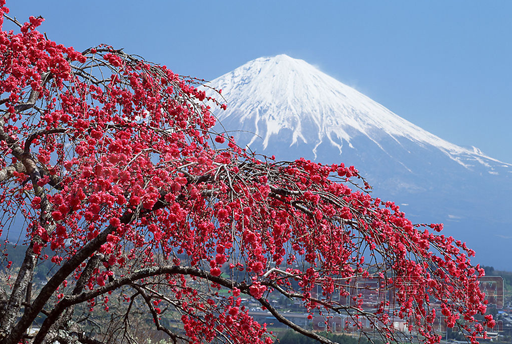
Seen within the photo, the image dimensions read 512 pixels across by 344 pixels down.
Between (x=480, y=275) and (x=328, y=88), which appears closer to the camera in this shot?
(x=480, y=275)

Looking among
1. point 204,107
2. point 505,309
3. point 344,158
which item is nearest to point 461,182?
point 344,158

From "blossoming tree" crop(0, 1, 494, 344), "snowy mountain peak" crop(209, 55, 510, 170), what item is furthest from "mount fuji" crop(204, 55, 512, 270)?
"blossoming tree" crop(0, 1, 494, 344)

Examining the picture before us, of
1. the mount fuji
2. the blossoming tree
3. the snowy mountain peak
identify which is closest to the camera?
the blossoming tree

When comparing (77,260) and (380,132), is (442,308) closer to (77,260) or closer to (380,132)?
(77,260)

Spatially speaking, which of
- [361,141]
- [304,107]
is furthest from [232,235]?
[304,107]

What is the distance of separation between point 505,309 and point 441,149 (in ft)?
465

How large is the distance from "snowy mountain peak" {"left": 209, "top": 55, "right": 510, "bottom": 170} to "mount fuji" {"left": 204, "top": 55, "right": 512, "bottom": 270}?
0.33 m

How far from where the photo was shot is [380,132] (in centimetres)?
15900

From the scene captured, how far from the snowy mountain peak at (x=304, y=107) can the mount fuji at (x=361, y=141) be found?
333 millimetres

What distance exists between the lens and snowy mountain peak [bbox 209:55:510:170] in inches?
5768

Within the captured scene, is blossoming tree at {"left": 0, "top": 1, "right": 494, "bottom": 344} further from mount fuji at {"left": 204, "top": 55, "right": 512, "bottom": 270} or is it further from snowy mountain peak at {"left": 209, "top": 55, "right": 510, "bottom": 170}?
snowy mountain peak at {"left": 209, "top": 55, "right": 510, "bottom": 170}

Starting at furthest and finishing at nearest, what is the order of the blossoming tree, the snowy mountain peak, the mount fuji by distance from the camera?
the snowy mountain peak
the mount fuji
the blossoming tree

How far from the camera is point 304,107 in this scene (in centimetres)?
15850

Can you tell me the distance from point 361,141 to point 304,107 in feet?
74.6
